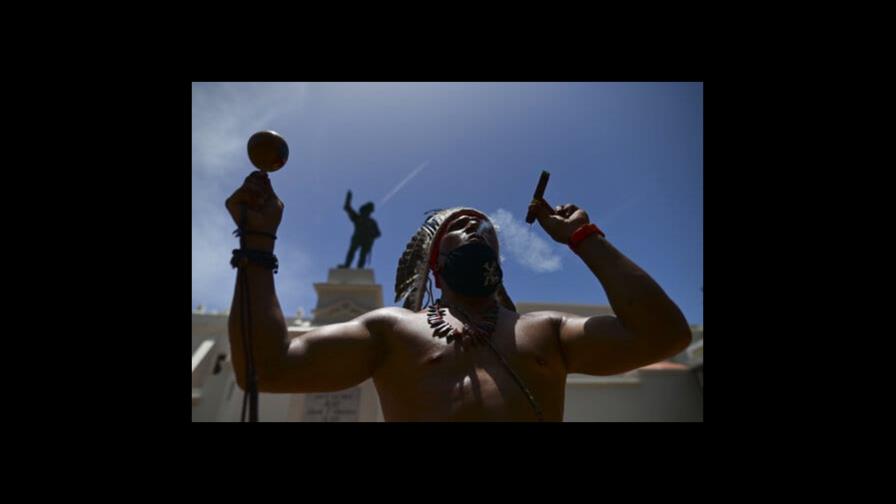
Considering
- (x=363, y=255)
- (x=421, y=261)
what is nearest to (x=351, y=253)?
Result: (x=363, y=255)

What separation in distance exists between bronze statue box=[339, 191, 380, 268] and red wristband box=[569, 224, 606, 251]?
9.79 m

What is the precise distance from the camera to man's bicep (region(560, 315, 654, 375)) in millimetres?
1626

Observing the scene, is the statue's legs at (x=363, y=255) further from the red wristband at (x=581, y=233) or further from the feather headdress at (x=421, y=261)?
the red wristband at (x=581, y=233)

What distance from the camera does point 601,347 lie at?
5.56 ft

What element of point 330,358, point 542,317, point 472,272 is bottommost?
point 330,358

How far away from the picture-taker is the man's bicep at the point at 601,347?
1626 mm

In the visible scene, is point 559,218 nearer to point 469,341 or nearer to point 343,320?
point 469,341

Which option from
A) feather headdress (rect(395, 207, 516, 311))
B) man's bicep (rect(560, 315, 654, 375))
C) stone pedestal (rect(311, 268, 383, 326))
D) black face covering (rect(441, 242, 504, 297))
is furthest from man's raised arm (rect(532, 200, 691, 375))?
stone pedestal (rect(311, 268, 383, 326))

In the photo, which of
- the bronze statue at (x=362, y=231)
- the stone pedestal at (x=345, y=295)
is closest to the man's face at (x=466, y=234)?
the stone pedestal at (x=345, y=295)

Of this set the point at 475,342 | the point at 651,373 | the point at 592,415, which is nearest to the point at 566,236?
the point at 475,342

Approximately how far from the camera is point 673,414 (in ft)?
42.8

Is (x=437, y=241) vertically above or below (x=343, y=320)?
above

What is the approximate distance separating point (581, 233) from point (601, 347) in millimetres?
465

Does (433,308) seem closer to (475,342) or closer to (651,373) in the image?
Result: (475,342)
